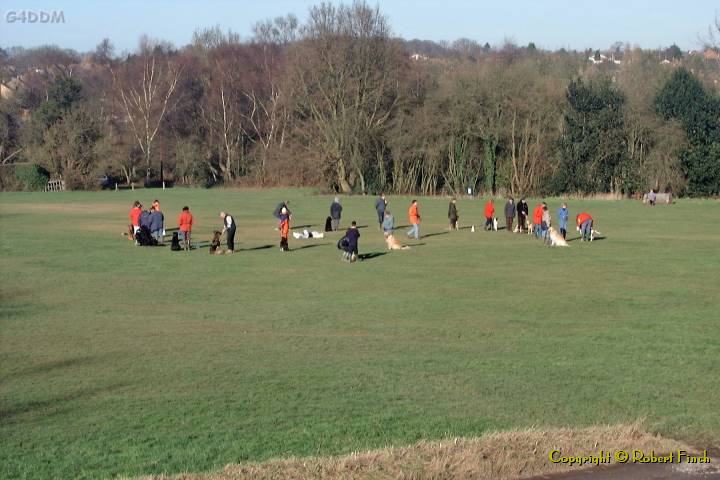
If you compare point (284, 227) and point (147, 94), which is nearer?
point (284, 227)

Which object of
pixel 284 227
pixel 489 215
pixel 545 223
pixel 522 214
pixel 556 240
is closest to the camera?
pixel 284 227

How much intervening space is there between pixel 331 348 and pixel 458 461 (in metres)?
8.35

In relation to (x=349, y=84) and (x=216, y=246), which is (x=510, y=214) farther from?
(x=349, y=84)

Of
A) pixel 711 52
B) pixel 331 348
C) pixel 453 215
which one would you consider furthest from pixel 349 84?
pixel 331 348

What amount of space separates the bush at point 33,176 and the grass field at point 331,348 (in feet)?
151

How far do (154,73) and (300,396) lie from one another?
266ft

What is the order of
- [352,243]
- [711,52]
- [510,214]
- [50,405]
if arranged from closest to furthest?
[50,405] → [352,243] → [510,214] → [711,52]

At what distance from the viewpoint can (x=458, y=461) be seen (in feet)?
25.9

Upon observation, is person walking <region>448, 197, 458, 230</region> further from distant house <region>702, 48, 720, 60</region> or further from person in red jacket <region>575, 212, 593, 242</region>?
distant house <region>702, 48, 720, 60</region>

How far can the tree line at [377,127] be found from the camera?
62.5 m

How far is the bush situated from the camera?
78062 mm

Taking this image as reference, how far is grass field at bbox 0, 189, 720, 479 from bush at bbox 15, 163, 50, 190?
45.9 meters

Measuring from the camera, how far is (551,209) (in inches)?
2026

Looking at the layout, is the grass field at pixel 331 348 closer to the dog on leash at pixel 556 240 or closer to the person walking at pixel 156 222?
the dog on leash at pixel 556 240
